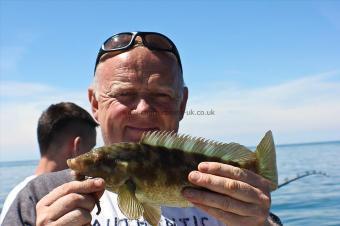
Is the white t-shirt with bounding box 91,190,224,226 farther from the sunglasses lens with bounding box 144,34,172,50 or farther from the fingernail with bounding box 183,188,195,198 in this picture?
the sunglasses lens with bounding box 144,34,172,50

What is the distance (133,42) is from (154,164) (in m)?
1.77

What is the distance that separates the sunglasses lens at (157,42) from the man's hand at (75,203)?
1.89 metres

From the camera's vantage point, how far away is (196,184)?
2.71 metres

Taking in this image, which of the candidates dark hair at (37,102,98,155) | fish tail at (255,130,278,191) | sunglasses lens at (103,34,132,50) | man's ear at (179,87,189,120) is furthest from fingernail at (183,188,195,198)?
dark hair at (37,102,98,155)

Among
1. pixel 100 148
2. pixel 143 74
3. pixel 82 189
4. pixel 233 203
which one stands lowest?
pixel 233 203

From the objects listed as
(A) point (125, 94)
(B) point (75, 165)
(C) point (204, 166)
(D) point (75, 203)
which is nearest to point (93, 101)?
(A) point (125, 94)

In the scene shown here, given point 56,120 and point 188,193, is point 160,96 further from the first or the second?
point 56,120

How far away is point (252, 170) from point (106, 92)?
169 cm

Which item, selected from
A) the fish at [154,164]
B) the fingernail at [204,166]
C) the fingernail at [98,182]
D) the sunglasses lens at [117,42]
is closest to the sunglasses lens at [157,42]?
the sunglasses lens at [117,42]

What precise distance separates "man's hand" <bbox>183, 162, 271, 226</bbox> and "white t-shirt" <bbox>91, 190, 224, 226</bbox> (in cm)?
83

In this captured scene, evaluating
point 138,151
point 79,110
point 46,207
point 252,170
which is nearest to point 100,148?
point 138,151

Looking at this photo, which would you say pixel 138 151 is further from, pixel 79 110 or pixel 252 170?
pixel 79 110

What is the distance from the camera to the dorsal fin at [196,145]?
2799mm

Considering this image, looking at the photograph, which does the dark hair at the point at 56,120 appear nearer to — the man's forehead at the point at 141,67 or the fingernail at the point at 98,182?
the man's forehead at the point at 141,67
